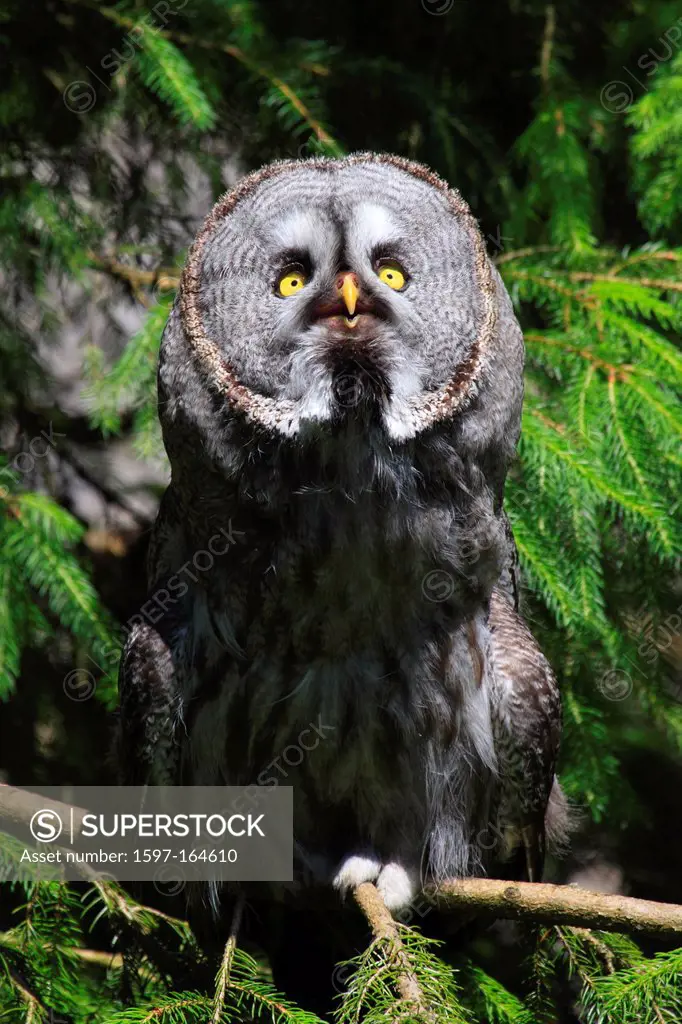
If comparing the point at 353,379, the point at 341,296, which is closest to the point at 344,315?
the point at 341,296

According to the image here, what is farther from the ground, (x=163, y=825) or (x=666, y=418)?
(x=666, y=418)

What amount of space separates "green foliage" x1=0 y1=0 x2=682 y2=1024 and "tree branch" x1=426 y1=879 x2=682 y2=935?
7.1 inches

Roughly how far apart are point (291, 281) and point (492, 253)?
4.44 feet

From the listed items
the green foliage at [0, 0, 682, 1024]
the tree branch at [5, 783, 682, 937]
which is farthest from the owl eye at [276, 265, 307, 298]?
the tree branch at [5, 783, 682, 937]

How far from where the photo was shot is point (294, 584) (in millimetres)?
2615

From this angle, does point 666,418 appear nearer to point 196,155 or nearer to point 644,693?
point 644,693

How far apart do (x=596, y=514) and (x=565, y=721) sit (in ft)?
Answer: 1.98

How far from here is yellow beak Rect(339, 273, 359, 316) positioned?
8.07ft

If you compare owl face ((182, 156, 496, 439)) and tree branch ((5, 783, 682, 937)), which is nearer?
tree branch ((5, 783, 682, 937))

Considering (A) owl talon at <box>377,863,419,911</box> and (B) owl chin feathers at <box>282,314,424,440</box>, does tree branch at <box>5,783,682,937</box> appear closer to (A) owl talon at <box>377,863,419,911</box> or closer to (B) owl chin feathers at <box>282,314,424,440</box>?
(A) owl talon at <box>377,863,419,911</box>

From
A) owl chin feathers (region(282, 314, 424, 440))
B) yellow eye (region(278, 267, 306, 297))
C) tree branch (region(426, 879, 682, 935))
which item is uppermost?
yellow eye (region(278, 267, 306, 297))

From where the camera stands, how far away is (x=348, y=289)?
247cm

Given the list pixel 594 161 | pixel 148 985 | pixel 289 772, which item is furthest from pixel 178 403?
pixel 594 161

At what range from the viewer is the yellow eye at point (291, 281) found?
262cm
